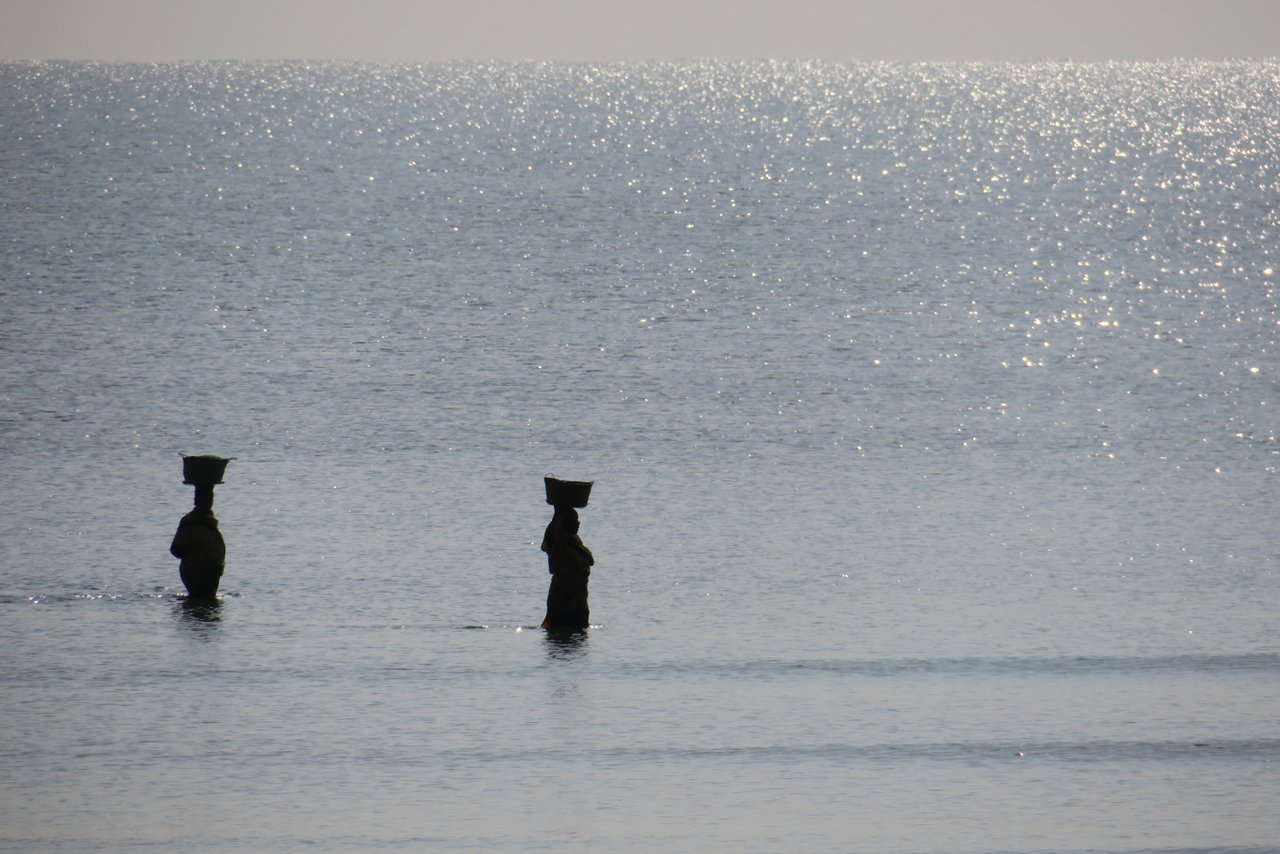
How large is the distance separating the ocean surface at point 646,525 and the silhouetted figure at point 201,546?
23.1 inches

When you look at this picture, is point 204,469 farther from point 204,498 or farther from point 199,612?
point 199,612

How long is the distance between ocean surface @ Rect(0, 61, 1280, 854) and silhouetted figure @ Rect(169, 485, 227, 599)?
0.59 metres

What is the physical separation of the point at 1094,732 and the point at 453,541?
16.4m

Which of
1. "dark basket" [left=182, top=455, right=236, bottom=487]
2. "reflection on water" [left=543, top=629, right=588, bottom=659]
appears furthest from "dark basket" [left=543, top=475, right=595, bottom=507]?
"dark basket" [left=182, top=455, right=236, bottom=487]

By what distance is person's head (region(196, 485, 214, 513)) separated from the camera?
996 inches

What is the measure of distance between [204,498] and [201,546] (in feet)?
2.45

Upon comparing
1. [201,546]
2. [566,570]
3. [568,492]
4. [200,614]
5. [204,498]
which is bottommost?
[200,614]

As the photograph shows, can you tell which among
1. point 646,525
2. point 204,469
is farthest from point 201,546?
point 646,525

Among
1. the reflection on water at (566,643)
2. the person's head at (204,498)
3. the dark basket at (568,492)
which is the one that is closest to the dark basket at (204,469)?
the person's head at (204,498)

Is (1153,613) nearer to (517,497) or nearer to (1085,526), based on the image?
(1085,526)

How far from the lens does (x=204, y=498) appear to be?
25469 millimetres

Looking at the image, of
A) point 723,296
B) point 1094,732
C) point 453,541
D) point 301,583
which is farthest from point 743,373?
point 1094,732

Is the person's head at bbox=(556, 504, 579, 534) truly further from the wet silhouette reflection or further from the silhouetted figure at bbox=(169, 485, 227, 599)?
the silhouetted figure at bbox=(169, 485, 227, 599)

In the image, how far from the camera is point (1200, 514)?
128 ft
